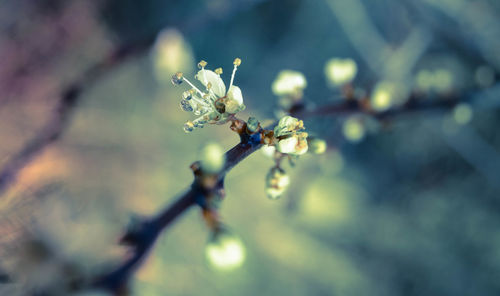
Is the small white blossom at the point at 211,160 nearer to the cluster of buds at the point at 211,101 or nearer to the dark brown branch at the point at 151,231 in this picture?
the dark brown branch at the point at 151,231

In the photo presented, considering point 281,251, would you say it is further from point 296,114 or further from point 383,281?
point 296,114

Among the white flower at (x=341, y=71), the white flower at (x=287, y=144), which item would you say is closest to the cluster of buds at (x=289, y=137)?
the white flower at (x=287, y=144)

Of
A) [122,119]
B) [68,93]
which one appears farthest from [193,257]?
[68,93]

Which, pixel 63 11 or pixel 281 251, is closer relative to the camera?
pixel 63 11

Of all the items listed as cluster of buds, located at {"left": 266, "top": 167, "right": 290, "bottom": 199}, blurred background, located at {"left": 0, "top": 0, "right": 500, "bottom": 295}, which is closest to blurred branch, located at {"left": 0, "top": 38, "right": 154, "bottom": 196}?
blurred background, located at {"left": 0, "top": 0, "right": 500, "bottom": 295}

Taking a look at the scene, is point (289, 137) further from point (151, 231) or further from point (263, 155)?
point (263, 155)

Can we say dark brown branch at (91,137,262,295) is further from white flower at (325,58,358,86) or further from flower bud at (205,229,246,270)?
white flower at (325,58,358,86)
